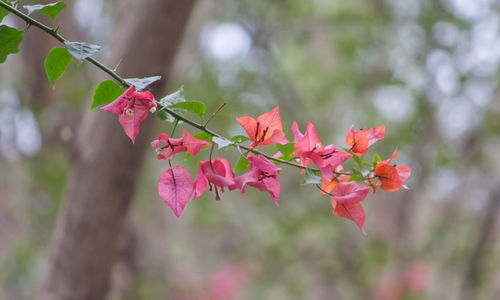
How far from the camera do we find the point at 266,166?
51 cm

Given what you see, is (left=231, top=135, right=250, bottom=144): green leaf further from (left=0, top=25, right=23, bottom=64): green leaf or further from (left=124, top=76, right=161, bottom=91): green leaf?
(left=0, top=25, right=23, bottom=64): green leaf

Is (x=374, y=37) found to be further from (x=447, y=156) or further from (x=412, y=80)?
(x=447, y=156)

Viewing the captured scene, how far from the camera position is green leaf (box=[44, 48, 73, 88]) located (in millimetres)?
501

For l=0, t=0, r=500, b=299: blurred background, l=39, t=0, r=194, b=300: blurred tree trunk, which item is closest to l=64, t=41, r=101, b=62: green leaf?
l=39, t=0, r=194, b=300: blurred tree trunk

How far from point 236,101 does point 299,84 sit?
39.8 inches

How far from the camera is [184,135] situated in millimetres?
515

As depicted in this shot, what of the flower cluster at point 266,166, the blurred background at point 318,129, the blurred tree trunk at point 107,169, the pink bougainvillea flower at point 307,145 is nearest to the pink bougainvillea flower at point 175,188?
the flower cluster at point 266,166

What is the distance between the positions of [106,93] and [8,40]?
0.10m

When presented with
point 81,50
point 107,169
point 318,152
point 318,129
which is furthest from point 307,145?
point 318,129

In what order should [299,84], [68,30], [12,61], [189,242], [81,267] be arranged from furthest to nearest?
1. [189,242]
2. [299,84]
3. [12,61]
4. [68,30]
5. [81,267]

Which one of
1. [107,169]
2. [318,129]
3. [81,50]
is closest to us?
[81,50]

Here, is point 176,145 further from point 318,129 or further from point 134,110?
point 318,129

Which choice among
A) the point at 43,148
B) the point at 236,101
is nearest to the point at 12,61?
the point at 43,148

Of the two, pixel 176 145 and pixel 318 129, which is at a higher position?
pixel 318 129
